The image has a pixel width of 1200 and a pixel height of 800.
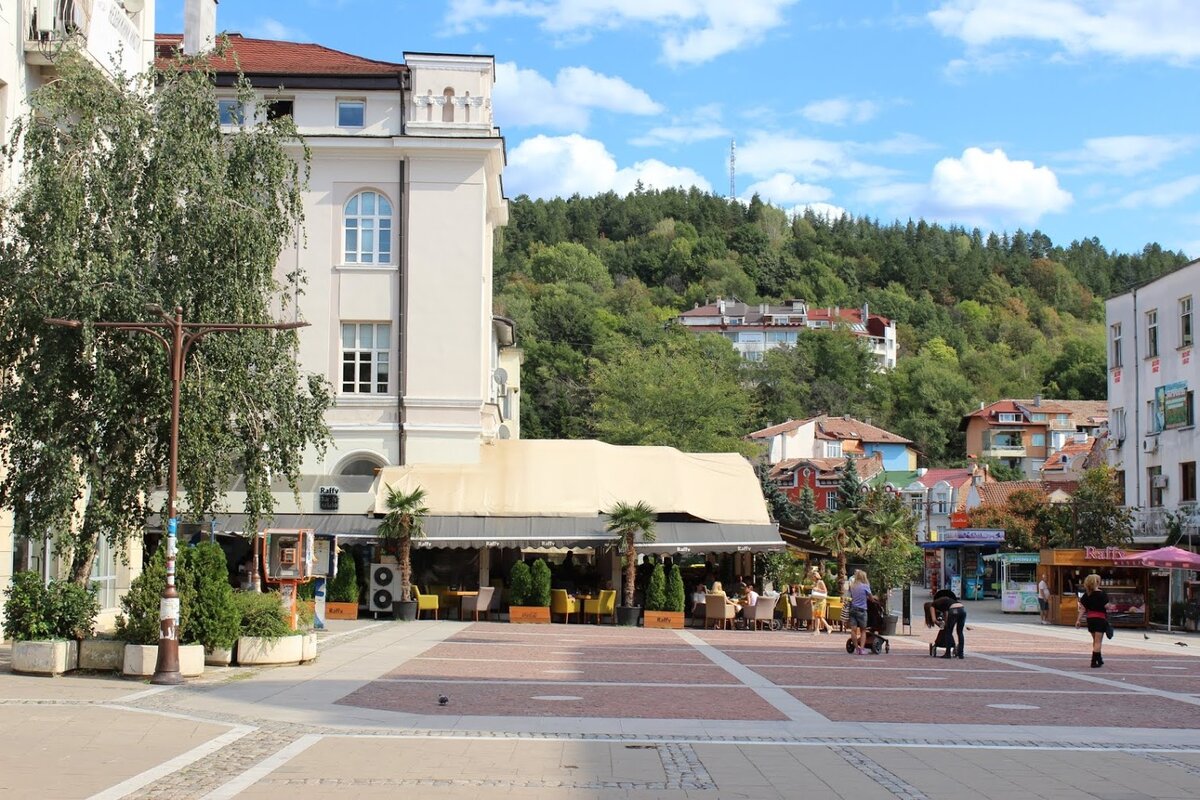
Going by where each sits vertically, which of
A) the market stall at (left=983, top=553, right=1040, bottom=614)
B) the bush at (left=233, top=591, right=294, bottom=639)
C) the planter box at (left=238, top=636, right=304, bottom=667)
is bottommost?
the market stall at (left=983, top=553, right=1040, bottom=614)

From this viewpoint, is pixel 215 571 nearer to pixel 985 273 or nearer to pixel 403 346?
pixel 403 346

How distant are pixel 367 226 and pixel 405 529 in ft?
30.6

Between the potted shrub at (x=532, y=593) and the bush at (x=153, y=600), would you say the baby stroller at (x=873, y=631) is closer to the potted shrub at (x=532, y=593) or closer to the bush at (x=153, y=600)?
the potted shrub at (x=532, y=593)

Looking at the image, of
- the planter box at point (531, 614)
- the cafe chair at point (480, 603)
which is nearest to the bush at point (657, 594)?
the planter box at point (531, 614)

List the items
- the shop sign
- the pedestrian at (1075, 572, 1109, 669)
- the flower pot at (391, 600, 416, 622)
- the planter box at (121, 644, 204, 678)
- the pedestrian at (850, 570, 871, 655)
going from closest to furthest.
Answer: the planter box at (121, 644, 204, 678) < the pedestrian at (1075, 572, 1109, 669) < the pedestrian at (850, 570, 871, 655) < the flower pot at (391, 600, 416, 622) < the shop sign

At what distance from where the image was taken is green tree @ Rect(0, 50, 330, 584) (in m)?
19.8

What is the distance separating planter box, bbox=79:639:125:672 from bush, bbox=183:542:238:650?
0.98 metres

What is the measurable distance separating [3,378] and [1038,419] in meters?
128

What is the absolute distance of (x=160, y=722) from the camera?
14227 mm

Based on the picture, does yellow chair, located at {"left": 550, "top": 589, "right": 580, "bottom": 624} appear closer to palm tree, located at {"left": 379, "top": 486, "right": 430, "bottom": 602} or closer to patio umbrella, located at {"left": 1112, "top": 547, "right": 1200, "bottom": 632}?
palm tree, located at {"left": 379, "top": 486, "right": 430, "bottom": 602}

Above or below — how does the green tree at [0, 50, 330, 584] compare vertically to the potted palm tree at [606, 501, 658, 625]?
above

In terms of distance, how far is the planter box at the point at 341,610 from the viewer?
35.5 meters

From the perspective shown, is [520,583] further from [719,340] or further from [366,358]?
[719,340]

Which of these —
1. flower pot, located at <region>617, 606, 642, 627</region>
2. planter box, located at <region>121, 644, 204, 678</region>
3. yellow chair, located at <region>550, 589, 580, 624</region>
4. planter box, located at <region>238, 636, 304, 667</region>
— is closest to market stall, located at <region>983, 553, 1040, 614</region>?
flower pot, located at <region>617, 606, 642, 627</region>
